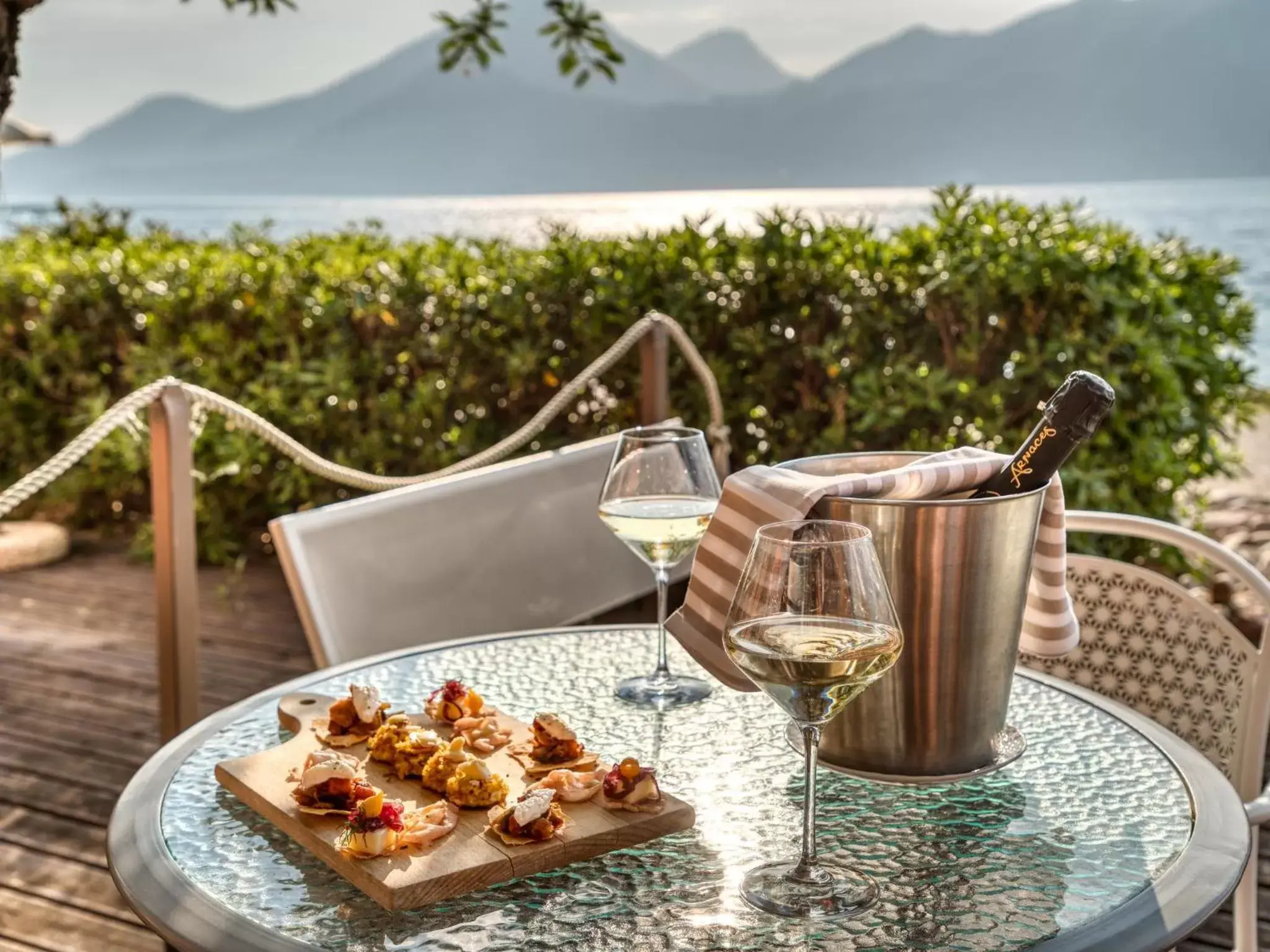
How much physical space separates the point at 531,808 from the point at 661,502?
1.77 feet

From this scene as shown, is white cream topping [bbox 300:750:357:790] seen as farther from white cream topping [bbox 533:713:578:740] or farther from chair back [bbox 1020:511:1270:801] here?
chair back [bbox 1020:511:1270:801]

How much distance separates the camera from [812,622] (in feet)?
2.98

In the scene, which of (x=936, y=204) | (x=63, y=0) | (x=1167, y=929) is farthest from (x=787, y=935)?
(x=63, y=0)

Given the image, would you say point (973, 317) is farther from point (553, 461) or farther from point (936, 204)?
point (553, 461)

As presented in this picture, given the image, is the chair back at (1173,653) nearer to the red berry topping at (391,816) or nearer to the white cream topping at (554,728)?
the white cream topping at (554,728)

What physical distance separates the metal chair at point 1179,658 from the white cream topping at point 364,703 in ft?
3.89

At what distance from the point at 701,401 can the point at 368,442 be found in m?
1.48

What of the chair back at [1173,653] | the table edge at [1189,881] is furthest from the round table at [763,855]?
the chair back at [1173,653]

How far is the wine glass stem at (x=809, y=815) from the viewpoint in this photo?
3.14 ft

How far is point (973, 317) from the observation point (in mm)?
3951

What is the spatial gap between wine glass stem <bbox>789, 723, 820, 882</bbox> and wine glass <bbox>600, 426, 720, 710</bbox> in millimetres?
478

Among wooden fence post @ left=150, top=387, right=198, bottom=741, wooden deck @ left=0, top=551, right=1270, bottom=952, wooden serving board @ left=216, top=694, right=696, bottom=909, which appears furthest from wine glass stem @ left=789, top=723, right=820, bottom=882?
wooden deck @ left=0, top=551, right=1270, bottom=952

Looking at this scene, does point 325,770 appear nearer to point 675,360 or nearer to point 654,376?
point 654,376

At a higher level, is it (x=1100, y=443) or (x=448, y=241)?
(x=448, y=241)
